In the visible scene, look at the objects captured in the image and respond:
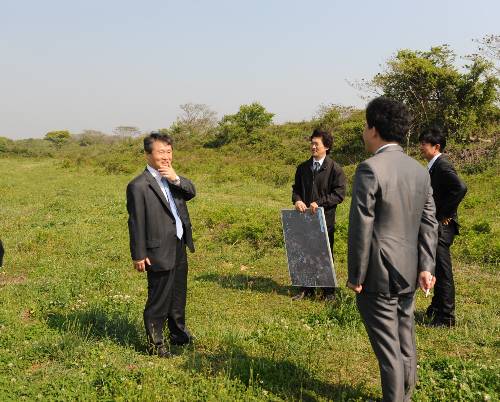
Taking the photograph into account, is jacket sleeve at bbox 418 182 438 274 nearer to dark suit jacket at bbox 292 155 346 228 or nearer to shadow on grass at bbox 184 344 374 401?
shadow on grass at bbox 184 344 374 401

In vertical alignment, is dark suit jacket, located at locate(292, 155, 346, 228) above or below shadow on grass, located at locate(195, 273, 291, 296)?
above

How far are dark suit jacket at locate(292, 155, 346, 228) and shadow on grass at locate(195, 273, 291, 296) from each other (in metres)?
1.25

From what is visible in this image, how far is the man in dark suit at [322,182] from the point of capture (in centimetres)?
573

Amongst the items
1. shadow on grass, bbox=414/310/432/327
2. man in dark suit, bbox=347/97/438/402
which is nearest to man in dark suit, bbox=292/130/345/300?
shadow on grass, bbox=414/310/432/327

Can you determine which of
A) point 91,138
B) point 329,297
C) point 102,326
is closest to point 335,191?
point 329,297

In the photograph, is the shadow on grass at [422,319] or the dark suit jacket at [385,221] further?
the shadow on grass at [422,319]

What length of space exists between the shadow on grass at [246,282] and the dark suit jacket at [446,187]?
93.8 inches

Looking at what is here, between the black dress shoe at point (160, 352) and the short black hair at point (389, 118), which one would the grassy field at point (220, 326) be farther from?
the short black hair at point (389, 118)

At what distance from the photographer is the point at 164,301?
14.0ft

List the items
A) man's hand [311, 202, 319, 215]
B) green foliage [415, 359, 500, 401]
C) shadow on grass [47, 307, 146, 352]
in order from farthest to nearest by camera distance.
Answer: man's hand [311, 202, 319, 215], shadow on grass [47, 307, 146, 352], green foliage [415, 359, 500, 401]

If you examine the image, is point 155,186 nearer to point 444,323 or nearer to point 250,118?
point 444,323

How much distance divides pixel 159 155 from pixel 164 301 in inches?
52.4

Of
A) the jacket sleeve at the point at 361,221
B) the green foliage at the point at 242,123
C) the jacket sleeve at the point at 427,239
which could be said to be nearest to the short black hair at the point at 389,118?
the jacket sleeve at the point at 361,221

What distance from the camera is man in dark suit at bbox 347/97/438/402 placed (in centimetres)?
293
